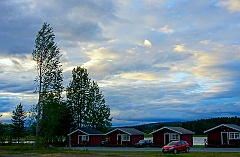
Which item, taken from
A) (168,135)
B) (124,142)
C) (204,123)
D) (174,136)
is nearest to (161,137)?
(168,135)

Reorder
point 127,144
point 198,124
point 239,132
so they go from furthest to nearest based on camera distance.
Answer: point 198,124
point 127,144
point 239,132

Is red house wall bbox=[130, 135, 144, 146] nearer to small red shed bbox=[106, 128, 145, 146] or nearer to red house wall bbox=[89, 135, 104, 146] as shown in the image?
small red shed bbox=[106, 128, 145, 146]

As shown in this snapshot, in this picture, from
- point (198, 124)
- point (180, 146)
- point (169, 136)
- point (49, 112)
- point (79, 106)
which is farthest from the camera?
point (198, 124)

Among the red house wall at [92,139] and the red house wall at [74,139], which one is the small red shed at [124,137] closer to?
the red house wall at [92,139]

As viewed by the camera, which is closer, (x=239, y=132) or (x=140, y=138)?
(x=239, y=132)

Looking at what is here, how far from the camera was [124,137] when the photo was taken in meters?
72.0

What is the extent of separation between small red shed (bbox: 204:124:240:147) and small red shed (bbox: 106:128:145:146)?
48.3 ft

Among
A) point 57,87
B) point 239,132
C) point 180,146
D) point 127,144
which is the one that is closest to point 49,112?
point 57,87

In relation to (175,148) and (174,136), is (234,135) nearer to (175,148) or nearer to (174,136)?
(174,136)

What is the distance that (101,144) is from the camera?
75.0 m

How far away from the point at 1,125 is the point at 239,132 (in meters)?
46.3

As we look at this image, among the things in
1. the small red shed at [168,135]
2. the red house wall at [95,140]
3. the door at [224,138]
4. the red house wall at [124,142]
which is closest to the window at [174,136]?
the small red shed at [168,135]

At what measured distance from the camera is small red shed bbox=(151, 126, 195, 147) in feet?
213

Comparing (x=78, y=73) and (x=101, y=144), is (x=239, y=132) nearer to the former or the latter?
(x=101, y=144)
